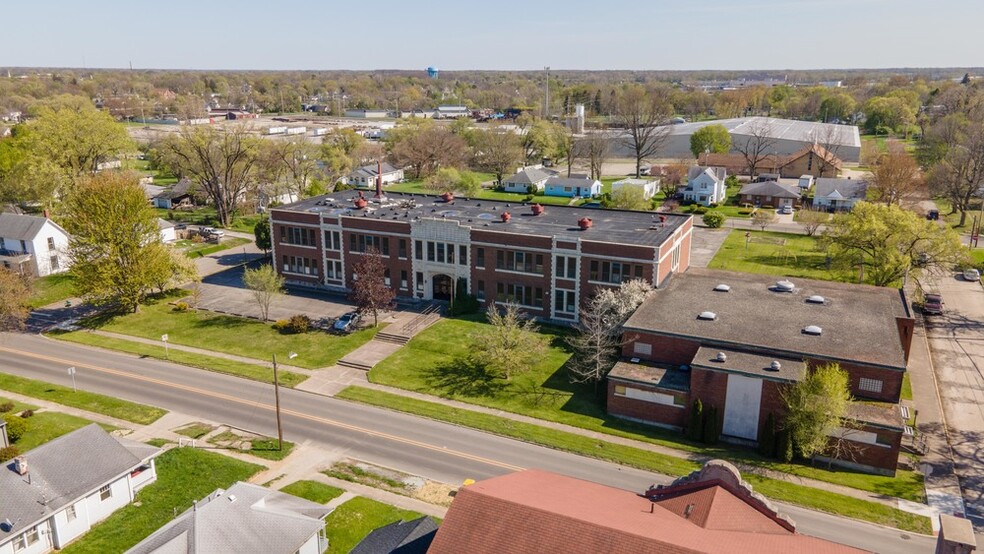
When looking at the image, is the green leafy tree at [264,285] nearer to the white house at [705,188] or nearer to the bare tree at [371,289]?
the bare tree at [371,289]

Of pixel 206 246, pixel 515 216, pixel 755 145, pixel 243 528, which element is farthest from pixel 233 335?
pixel 755 145

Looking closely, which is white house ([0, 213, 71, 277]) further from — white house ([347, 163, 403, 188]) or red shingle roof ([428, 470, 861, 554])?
red shingle roof ([428, 470, 861, 554])

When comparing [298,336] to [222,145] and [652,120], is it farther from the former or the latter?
[652,120]

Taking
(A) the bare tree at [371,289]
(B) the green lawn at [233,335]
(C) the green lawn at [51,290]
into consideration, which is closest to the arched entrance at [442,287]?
(A) the bare tree at [371,289]

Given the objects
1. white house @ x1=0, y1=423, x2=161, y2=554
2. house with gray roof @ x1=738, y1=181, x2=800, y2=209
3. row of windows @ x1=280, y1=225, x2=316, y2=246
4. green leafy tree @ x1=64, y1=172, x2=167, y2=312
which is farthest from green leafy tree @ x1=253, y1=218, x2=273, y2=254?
house with gray roof @ x1=738, y1=181, x2=800, y2=209

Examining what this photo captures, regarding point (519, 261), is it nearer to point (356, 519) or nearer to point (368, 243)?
point (368, 243)
